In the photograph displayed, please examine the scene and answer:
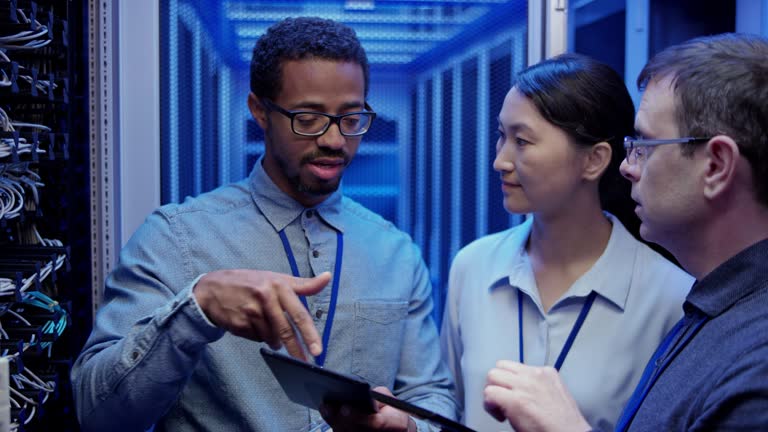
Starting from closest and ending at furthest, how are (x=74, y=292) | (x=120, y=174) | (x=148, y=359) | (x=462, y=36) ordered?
(x=148, y=359), (x=74, y=292), (x=120, y=174), (x=462, y=36)

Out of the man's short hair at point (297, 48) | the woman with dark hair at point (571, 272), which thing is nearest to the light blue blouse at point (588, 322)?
the woman with dark hair at point (571, 272)

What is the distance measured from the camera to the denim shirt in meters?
1.48

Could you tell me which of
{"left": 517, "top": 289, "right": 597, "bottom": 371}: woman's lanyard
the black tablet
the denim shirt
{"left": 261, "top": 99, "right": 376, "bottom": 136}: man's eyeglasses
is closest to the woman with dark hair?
{"left": 517, "top": 289, "right": 597, "bottom": 371}: woman's lanyard

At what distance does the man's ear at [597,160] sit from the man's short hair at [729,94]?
16.4 inches

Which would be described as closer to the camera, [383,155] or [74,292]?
[74,292]

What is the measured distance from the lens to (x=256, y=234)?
1.77 m

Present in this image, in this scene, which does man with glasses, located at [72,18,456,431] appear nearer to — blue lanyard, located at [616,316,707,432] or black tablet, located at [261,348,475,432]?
black tablet, located at [261,348,475,432]

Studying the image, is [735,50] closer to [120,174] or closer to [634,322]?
[634,322]

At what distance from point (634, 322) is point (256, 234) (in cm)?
95

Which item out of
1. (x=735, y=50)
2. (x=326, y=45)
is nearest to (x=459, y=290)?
(x=326, y=45)

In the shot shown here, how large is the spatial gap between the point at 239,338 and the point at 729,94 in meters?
1.16

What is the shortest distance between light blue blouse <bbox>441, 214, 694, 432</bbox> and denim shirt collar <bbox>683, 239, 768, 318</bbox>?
44 centimetres

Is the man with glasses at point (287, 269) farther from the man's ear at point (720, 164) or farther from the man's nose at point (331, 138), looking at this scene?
the man's ear at point (720, 164)

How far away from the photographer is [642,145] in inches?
53.9
